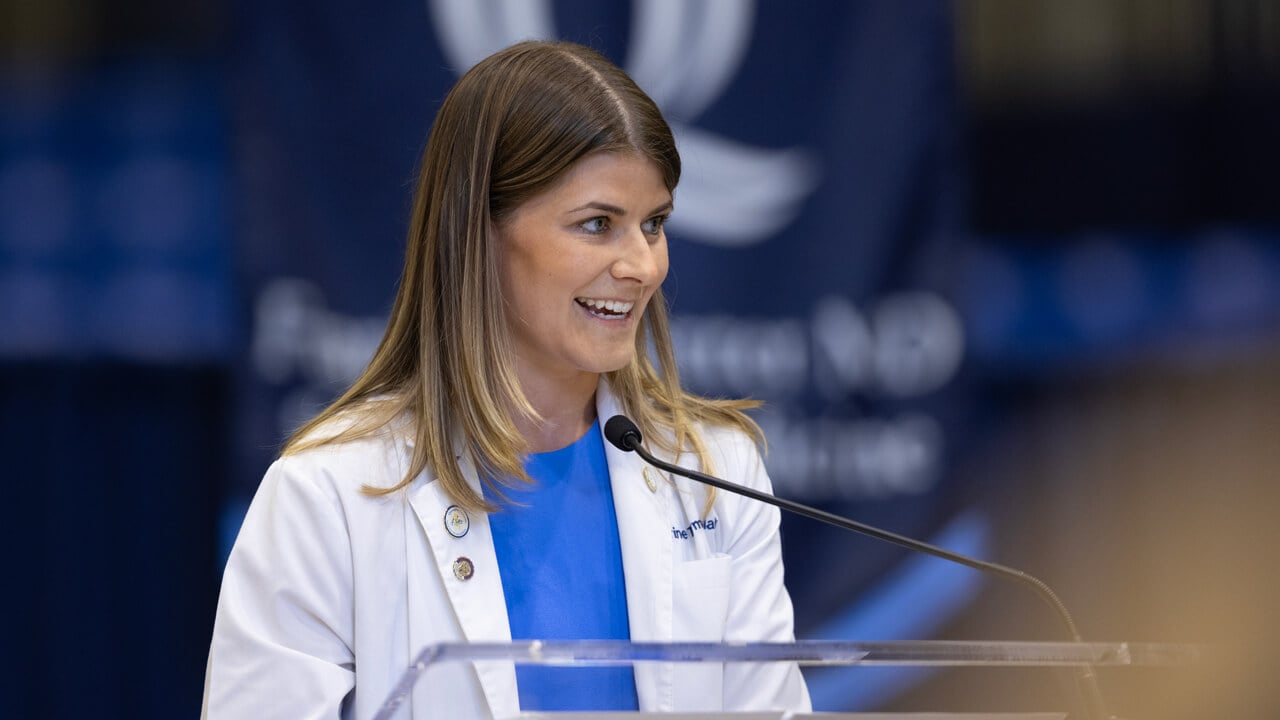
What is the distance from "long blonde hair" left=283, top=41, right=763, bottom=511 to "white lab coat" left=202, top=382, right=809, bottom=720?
0.05 metres

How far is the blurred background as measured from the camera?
2797 mm

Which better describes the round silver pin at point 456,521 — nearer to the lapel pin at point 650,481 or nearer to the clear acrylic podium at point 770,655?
the lapel pin at point 650,481

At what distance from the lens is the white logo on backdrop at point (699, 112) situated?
285 cm

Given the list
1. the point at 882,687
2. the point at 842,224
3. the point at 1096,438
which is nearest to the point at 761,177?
the point at 842,224

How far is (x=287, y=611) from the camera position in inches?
63.6

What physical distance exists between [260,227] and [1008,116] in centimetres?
166

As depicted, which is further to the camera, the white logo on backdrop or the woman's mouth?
the white logo on backdrop

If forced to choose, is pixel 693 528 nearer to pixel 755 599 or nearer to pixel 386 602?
pixel 755 599

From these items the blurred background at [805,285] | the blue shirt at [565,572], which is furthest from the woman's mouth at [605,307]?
the blurred background at [805,285]

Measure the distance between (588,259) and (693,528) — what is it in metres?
0.41

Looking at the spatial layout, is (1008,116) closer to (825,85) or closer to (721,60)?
(825,85)

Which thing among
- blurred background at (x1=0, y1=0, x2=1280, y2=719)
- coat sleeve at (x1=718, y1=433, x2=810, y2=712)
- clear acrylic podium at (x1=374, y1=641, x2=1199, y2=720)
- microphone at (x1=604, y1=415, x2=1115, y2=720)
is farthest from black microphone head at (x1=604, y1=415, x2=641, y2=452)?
blurred background at (x1=0, y1=0, x2=1280, y2=719)

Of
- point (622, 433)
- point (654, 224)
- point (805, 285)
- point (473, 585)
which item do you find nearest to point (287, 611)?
point (473, 585)

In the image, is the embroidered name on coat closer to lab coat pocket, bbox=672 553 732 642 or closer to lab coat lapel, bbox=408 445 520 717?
lab coat pocket, bbox=672 553 732 642
